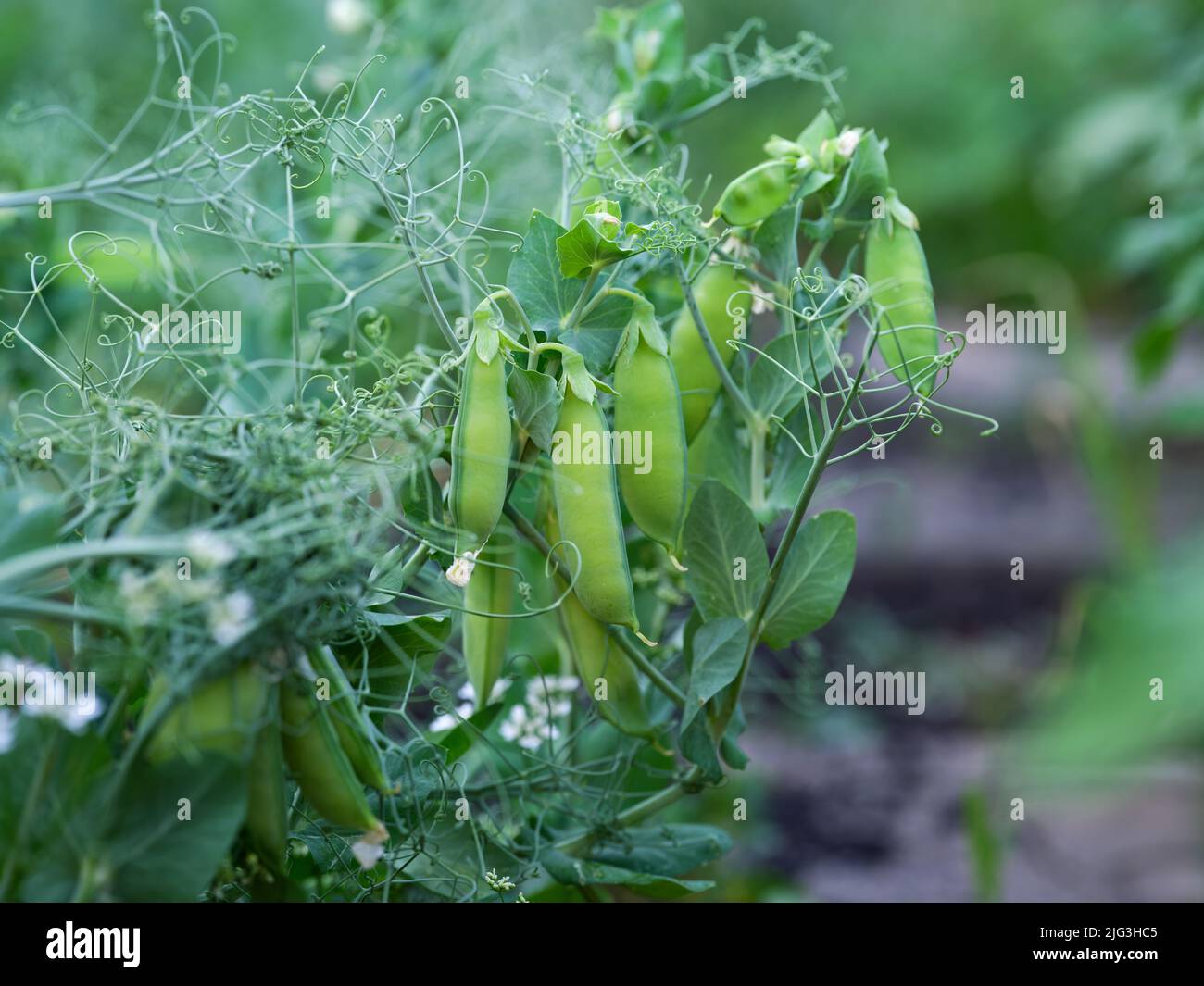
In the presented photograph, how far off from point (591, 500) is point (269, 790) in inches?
7.4

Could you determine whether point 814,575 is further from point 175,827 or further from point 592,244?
point 175,827

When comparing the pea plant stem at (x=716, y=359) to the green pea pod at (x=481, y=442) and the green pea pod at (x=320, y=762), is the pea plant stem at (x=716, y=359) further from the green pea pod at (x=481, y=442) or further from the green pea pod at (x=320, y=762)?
the green pea pod at (x=320, y=762)

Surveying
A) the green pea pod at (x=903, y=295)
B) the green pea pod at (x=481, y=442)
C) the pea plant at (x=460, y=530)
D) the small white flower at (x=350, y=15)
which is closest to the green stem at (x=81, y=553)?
the pea plant at (x=460, y=530)

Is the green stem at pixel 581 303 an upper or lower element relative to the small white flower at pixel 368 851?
upper

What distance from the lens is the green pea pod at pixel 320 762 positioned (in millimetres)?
438

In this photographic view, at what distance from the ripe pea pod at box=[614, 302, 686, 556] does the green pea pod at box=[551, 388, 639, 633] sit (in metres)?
0.03

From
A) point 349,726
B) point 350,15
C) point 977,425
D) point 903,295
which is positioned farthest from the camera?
point 977,425

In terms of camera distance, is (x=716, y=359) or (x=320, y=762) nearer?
(x=320, y=762)

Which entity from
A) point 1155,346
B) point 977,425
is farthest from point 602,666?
point 977,425

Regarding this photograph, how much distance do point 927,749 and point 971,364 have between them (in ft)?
4.99

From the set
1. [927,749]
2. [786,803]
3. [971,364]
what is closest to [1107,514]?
[927,749]

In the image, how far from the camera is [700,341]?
0.62m

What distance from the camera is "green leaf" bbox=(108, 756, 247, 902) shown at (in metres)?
0.40

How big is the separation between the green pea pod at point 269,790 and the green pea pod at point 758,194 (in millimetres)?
343
